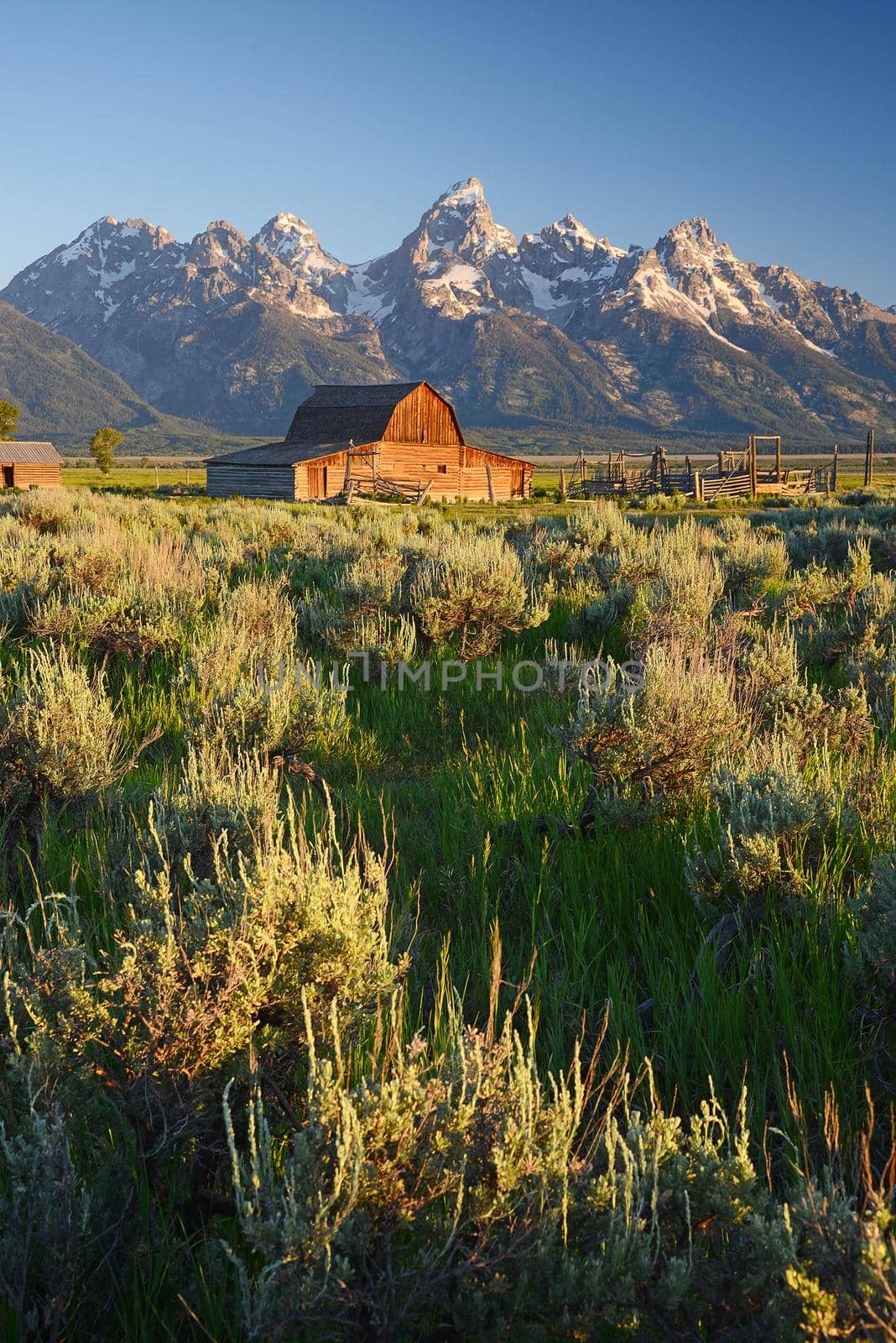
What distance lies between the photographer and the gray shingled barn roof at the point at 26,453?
6366 centimetres

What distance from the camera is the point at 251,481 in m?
44.6

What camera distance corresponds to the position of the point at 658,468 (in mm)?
48938

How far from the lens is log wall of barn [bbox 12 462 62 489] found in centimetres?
6372

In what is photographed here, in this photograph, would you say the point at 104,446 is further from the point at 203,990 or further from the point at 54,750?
the point at 203,990

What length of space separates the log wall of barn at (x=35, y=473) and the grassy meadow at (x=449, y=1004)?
213 ft

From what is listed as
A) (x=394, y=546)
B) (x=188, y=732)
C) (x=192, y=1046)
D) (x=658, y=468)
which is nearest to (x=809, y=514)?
(x=394, y=546)

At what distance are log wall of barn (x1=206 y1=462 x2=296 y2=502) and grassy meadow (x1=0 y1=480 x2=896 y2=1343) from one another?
121 feet

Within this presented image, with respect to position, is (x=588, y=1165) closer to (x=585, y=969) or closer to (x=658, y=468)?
(x=585, y=969)

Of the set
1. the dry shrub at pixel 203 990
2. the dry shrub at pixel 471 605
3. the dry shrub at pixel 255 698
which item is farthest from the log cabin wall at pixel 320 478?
the dry shrub at pixel 203 990

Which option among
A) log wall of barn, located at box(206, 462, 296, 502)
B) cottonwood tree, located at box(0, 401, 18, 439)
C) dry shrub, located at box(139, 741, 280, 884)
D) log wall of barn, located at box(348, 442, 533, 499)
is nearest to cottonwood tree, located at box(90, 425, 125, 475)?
cottonwood tree, located at box(0, 401, 18, 439)

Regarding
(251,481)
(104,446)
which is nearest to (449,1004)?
(251,481)

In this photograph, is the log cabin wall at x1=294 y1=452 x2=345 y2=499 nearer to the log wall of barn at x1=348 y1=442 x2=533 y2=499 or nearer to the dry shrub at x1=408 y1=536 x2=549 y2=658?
the log wall of barn at x1=348 y1=442 x2=533 y2=499

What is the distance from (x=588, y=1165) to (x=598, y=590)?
7979 millimetres

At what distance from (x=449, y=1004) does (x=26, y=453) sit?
71.7m
